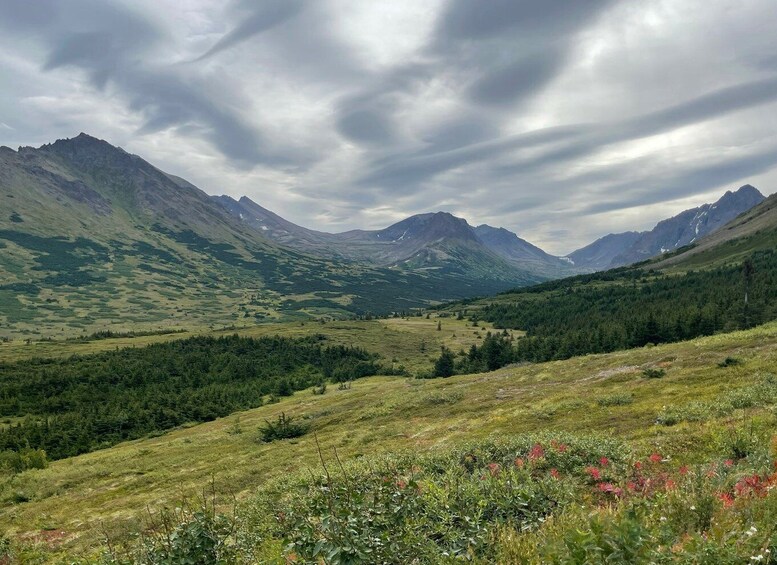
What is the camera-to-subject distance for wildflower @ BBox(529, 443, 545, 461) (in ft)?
51.0

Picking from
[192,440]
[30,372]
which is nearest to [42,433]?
[192,440]

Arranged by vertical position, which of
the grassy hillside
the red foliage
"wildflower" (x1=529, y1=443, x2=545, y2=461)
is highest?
the red foliage

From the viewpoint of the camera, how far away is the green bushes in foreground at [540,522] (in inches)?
229

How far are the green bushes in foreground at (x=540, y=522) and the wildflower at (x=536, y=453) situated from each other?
1654 mm

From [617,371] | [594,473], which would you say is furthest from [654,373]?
[594,473]

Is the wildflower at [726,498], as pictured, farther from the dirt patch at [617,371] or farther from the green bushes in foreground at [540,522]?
the dirt patch at [617,371]

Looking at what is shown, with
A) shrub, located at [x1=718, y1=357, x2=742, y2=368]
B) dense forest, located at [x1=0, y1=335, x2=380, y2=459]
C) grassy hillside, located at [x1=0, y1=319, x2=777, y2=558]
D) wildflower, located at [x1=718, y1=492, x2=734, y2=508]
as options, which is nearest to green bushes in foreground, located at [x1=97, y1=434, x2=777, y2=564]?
wildflower, located at [x1=718, y1=492, x2=734, y2=508]

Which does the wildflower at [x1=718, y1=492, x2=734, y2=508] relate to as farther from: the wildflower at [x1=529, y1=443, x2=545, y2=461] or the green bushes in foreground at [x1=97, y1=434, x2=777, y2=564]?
the wildflower at [x1=529, y1=443, x2=545, y2=461]

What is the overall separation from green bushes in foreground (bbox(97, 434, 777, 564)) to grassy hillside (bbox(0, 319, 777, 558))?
4416 millimetres

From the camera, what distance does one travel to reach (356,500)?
26.2 ft

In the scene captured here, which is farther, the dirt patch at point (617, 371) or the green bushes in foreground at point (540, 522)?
the dirt patch at point (617, 371)

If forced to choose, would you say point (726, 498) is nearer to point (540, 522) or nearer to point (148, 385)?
point (540, 522)

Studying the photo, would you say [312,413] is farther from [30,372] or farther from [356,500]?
[30,372]

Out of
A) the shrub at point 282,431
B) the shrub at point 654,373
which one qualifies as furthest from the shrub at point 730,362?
the shrub at point 282,431
